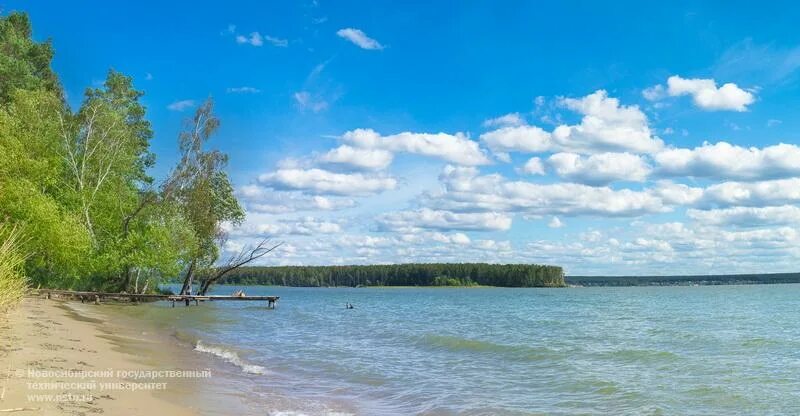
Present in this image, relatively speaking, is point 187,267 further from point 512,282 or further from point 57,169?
point 512,282

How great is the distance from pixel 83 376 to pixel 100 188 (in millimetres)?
33499

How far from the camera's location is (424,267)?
7288 inches

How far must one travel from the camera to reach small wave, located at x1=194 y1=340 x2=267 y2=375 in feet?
53.3

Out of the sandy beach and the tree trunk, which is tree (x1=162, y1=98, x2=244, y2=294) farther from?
the sandy beach

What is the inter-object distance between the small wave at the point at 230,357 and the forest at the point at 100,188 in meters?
12.5

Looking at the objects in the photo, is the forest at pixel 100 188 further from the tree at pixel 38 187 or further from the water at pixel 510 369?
the water at pixel 510 369

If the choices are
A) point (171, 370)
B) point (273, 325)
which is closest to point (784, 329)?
point (273, 325)

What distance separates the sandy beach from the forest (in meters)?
14.3

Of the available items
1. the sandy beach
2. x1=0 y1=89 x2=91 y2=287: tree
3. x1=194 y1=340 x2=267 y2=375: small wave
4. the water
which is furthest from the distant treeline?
the sandy beach

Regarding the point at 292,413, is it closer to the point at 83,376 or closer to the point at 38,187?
the point at 83,376

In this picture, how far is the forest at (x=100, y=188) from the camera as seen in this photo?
31.2 meters

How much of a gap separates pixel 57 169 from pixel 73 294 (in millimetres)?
8417

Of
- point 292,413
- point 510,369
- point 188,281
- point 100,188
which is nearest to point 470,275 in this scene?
point 188,281

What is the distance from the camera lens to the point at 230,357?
1844 cm
